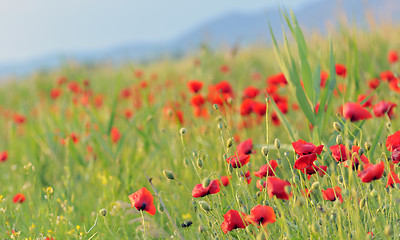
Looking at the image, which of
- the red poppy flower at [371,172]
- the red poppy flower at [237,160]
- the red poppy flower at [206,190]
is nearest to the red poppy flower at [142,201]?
the red poppy flower at [206,190]

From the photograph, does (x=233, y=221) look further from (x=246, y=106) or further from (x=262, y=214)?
(x=246, y=106)

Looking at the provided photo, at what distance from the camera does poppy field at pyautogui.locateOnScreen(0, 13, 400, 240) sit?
1.09 m

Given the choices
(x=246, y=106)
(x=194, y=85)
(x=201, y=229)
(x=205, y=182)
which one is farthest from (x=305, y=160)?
(x=194, y=85)

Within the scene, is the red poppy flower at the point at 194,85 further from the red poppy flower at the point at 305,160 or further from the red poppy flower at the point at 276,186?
the red poppy flower at the point at 276,186

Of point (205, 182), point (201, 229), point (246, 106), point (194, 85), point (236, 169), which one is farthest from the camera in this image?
point (194, 85)

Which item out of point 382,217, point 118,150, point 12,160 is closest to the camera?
point 382,217

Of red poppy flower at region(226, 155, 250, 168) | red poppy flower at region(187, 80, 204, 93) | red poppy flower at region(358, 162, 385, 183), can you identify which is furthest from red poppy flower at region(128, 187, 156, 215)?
red poppy flower at region(187, 80, 204, 93)

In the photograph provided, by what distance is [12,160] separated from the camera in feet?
9.56

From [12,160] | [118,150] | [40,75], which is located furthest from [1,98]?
[118,150]

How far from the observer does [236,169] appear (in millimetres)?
1342

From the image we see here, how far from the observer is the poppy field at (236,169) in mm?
1089

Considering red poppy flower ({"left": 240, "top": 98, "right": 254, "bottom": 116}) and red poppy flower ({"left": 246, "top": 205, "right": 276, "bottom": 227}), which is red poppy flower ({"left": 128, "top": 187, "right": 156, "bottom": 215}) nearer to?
red poppy flower ({"left": 246, "top": 205, "right": 276, "bottom": 227})

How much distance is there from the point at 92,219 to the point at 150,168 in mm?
510

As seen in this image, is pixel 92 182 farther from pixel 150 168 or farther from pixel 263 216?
pixel 263 216
